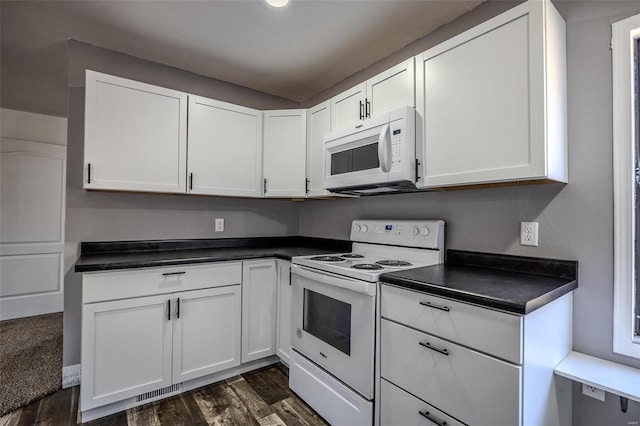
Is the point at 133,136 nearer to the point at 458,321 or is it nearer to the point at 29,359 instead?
the point at 29,359

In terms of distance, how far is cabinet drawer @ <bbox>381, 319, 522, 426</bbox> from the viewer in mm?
1066

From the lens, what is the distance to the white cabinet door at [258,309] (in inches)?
90.0

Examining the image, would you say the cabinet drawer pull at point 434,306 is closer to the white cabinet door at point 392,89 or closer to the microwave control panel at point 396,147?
the microwave control panel at point 396,147

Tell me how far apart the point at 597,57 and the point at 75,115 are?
3.01m

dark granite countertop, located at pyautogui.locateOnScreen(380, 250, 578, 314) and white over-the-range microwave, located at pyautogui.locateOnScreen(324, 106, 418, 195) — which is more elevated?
white over-the-range microwave, located at pyautogui.locateOnScreen(324, 106, 418, 195)

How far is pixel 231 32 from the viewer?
2072 mm

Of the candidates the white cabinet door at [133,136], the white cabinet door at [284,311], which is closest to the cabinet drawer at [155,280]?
the white cabinet door at [284,311]

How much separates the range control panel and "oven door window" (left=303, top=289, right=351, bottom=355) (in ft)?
2.01

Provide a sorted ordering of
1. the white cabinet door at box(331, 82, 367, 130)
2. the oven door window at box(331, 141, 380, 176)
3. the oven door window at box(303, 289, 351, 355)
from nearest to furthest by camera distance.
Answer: the oven door window at box(303, 289, 351, 355)
the oven door window at box(331, 141, 380, 176)
the white cabinet door at box(331, 82, 367, 130)

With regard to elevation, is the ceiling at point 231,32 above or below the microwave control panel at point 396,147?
above

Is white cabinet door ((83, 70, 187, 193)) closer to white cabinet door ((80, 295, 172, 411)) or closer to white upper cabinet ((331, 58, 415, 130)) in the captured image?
white cabinet door ((80, 295, 172, 411))

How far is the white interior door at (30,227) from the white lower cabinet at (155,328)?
265 centimetres

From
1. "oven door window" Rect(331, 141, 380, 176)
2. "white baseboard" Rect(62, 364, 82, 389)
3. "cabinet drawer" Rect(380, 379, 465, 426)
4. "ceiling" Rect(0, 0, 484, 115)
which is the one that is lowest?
"white baseboard" Rect(62, 364, 82, 389)

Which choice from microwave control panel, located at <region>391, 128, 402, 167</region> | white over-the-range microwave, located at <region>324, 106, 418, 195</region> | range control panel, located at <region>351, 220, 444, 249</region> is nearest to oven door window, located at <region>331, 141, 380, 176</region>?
white over-the-range microwave, located at <region>324, 106, 418, 195</region>
